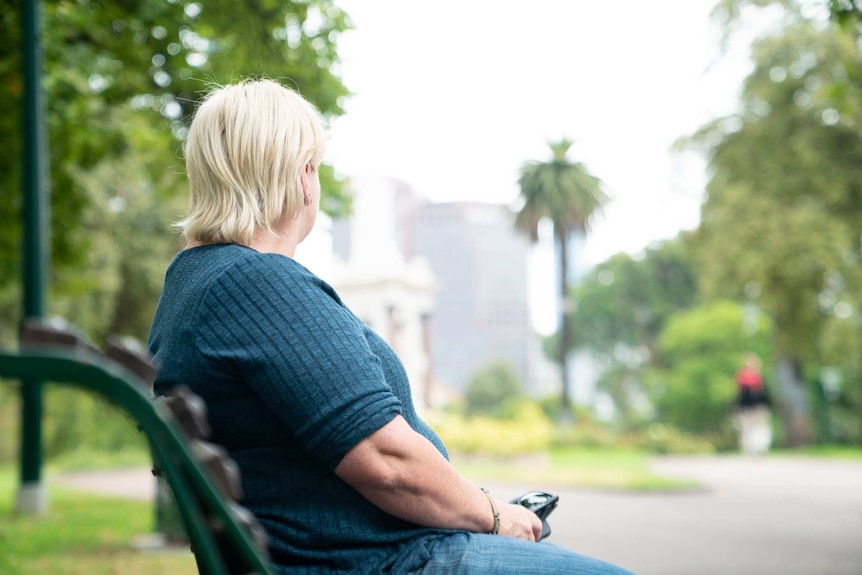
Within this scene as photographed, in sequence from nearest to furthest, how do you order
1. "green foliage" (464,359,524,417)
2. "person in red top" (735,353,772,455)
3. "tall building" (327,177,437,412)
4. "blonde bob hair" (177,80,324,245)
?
"blonde bob hair" (177,80,324,245)
"person in red top" (735,353,772,455)
"tall building" (327,177,437,412)
"green foliage" (464,359,524,417)

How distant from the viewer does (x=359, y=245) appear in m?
29.0

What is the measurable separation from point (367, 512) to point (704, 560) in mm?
6884

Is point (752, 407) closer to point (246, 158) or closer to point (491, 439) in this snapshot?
point (491, 439)

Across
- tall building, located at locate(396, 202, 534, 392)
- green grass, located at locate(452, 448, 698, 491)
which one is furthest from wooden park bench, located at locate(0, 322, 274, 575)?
tall building, located at locate(396, 202, 534, 392)

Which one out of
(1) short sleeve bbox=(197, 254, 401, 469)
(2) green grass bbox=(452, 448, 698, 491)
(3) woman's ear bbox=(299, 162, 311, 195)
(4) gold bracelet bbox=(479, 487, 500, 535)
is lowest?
(2) green grass bbox=(452, 448, 698, 491)

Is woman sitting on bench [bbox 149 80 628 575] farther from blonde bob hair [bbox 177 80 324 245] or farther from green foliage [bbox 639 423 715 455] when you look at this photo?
green foliage [bbox 639 423 715 455]

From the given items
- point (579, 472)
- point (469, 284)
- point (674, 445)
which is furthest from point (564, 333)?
point (469, 284)

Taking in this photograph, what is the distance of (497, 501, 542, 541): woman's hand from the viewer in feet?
5.87

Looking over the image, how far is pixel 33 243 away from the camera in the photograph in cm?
937

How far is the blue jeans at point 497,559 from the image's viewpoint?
1.59m

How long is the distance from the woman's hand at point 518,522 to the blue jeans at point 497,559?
13 cm

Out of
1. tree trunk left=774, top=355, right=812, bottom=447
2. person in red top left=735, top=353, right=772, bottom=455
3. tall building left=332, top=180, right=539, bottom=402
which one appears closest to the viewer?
person in red top left=735, top=353, right=772, bottom=455

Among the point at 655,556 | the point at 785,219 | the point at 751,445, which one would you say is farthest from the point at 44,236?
the point at 785,219

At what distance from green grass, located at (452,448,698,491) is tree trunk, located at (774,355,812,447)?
18.3 ft
